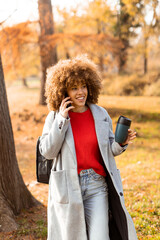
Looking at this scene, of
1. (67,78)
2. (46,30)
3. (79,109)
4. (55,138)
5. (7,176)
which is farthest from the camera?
(46,30)

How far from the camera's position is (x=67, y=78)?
8.90ft

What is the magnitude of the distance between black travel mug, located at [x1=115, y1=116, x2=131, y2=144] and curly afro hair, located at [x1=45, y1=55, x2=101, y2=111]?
54cm

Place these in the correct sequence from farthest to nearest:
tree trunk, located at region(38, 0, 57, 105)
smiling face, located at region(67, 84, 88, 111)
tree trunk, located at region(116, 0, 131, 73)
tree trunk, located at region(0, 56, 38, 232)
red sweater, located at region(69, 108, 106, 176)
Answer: tree trunk, located at region(116, 0, 131, 73) < tree trunk, located at region(38, 0, 57, 105) < tree trunk, located at region(0, 56, 38, 232) < smiling face, located at region(67, 84, 88, 111) < red sweater, located at region(69, 108, 106, 176)

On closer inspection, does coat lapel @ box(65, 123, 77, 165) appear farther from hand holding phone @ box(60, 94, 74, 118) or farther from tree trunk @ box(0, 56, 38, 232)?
tree trunk @ box(0, 56, 38, 232)

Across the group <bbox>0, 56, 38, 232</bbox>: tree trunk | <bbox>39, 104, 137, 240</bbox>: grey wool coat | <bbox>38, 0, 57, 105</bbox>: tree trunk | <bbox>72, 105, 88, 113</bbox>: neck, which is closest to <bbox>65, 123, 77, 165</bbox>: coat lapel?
<bbox>39, 104, 137, 240</bbox>: grey wool coat

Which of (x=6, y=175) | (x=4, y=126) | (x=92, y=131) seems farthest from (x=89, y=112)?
(x=6, y=175)

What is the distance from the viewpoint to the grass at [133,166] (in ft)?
12.4

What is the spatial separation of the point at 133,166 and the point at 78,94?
4.72 m

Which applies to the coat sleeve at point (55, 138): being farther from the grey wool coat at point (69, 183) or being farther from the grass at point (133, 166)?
the grass at point (133, 166)

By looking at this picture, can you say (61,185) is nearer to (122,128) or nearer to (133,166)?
(122,128)

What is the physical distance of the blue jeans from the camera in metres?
2.47

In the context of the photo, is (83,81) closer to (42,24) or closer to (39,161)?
(39,161)

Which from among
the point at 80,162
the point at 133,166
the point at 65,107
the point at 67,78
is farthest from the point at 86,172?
the point at 133,166

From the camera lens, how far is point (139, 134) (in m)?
10.7
